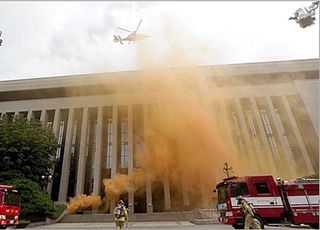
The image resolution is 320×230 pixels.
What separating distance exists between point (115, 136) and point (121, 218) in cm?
2096

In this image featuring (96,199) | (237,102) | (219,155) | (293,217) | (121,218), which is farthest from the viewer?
(237,102)

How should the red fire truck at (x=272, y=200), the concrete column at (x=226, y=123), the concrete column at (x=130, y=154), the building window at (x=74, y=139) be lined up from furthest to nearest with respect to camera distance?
the building window at (x=74, y=139) → the concrete column at (x=130, y=154) → the concrete column at (x=226, y=123) → the red fire truck at (x=272, y=200)

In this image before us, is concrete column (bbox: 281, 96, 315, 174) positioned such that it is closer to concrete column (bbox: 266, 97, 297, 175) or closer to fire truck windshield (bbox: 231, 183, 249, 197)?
concrete column (bbox: 266, 97, 297, 175)

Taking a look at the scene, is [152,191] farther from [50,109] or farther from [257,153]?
[50,109]

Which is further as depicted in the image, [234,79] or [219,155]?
[234,79]

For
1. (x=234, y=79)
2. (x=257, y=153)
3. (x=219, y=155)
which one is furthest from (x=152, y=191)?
(x=234, y=79)

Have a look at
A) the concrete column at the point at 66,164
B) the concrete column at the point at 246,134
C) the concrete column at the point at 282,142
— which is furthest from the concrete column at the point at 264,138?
the concrete column at the point at 66,164

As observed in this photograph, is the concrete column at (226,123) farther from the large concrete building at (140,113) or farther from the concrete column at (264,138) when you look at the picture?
the concrete column at (264,138)

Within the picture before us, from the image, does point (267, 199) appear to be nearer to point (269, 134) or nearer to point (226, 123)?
point (226, 123)

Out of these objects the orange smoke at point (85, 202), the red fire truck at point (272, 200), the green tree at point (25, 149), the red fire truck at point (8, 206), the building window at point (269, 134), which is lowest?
the red fire truck at point (272, 200)

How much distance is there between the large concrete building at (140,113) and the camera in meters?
30.1

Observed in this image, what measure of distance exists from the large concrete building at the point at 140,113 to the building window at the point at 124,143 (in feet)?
0.40

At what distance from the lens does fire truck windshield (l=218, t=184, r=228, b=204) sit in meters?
11.5

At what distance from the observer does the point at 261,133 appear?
101 feet
